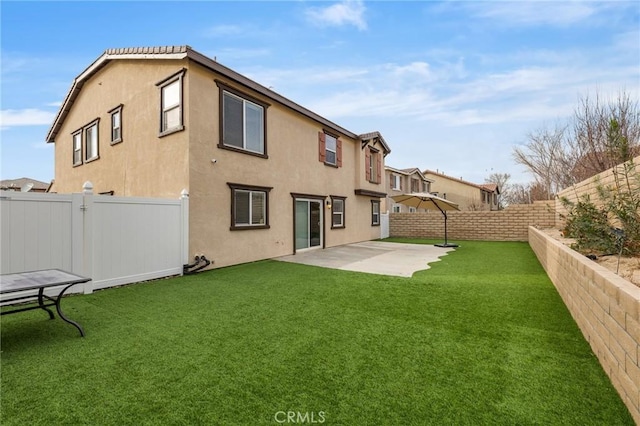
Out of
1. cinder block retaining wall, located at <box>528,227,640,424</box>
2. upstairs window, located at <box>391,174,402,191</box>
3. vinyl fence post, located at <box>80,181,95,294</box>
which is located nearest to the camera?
cinder block retaining wall, located at <box>528,227,640,424</box>

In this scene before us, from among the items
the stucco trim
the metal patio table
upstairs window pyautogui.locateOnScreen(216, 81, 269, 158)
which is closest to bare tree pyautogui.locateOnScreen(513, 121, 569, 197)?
the stucco trim

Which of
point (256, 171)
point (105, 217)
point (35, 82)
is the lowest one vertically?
point (105, 217)

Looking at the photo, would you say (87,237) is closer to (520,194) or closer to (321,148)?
(321,148)

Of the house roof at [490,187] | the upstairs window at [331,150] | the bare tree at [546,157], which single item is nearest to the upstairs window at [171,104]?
the upstairs window at [331,150]

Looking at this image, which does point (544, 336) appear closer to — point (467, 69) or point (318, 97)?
point (467, 69)

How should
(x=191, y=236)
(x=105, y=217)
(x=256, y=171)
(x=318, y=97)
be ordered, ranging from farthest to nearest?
(x=318, y=97), (x=256, y=171), (x=191, y=236), (x=105, y=217)

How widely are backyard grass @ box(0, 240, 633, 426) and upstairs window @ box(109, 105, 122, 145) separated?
7182 millimetres

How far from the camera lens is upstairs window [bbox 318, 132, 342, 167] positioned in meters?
12.8

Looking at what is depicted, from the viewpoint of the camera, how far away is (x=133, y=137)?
9.78m

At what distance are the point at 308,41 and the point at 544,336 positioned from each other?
10.8m

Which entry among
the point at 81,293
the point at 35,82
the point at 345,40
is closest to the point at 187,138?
the point at 81,293

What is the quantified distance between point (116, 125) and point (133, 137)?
1.68 m

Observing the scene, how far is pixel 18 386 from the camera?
2566mm

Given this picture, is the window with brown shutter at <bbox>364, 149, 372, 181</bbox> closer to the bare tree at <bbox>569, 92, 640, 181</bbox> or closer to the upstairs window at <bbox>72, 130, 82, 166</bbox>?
the bare tree at <bbox>569, 92, 640, 181</bbox>
